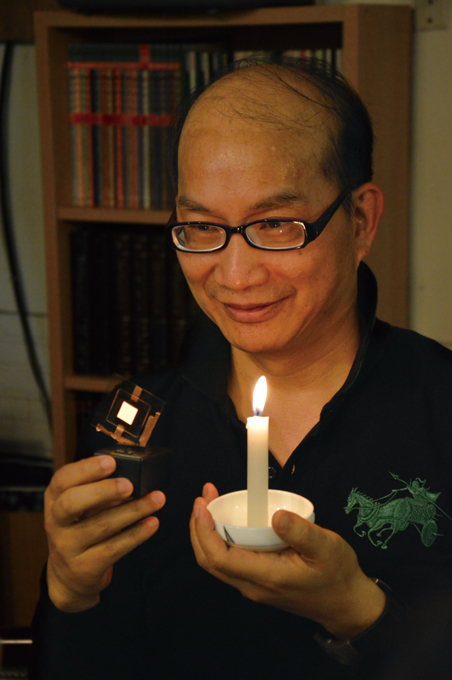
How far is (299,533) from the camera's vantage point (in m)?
0.61

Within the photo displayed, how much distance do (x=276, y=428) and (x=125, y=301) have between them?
1112 millimetres

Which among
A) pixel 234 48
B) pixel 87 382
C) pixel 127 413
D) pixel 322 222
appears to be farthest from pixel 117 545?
pixel 234 48

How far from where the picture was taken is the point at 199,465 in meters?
1.03

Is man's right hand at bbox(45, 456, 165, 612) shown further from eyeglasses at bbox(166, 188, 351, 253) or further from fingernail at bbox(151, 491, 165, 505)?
eyeglasses at bbox(166, 188, 351, 253)

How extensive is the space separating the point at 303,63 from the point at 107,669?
2.91 ft

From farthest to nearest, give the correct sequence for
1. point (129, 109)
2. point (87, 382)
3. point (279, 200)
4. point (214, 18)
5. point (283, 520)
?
1. point (87, 382)
2. point (129, 109)
3. point (214, 18)
4. point (279, 200)
5. point (283, 520)

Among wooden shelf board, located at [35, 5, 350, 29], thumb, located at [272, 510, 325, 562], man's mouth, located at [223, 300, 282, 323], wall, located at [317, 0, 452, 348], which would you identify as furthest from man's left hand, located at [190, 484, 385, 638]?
wall, located at [317, 0, 452, 348]

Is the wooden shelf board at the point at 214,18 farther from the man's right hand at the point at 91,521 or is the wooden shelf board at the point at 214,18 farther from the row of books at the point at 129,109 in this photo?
the man's right hand at the point at 91,521

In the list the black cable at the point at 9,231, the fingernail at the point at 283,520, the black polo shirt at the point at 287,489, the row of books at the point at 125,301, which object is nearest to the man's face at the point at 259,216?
the black polo shirt at the point at 287,489

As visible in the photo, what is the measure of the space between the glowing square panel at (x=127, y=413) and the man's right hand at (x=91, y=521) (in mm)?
56

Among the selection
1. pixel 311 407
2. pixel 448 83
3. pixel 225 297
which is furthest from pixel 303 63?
pixel 448 83

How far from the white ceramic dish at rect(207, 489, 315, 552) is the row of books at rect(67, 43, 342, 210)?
1315mm

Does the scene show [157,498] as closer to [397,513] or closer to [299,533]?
[299,533]

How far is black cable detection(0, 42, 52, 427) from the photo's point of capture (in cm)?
240
